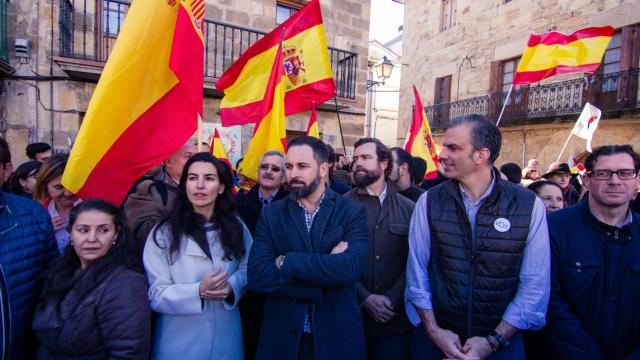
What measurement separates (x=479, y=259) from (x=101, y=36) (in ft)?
24.6

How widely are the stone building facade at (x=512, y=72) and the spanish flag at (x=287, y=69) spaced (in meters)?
10.7

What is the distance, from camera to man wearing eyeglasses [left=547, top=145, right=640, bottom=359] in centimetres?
218

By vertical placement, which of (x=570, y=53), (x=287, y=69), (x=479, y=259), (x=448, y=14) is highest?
(x=448, y=14)

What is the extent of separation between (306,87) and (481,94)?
43.6ft

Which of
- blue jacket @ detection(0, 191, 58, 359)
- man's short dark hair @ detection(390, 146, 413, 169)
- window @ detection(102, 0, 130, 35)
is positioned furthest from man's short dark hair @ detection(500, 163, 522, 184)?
window @ detection(102, 0, 130, 35)

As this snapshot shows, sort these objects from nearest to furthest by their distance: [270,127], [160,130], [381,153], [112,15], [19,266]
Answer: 1. [19,266]
2. [160,130]
3. [381,153]
4. [270,127]
5. [112,15]

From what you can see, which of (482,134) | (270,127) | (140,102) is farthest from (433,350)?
(270,127)

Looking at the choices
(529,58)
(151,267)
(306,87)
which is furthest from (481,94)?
(151,267)

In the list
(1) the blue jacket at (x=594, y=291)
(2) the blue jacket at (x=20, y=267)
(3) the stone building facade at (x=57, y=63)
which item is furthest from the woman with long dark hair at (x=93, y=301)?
(3) the stone building facade at (x=57, y=63)

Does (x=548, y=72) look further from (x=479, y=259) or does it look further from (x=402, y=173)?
(x=479, y=259)

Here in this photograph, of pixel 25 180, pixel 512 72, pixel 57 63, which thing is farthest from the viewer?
pixel 512 72

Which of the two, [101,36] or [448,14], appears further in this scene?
[448,14]

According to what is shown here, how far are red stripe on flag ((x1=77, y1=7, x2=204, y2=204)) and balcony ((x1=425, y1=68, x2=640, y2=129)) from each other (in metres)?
8.28

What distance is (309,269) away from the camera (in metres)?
2.14
